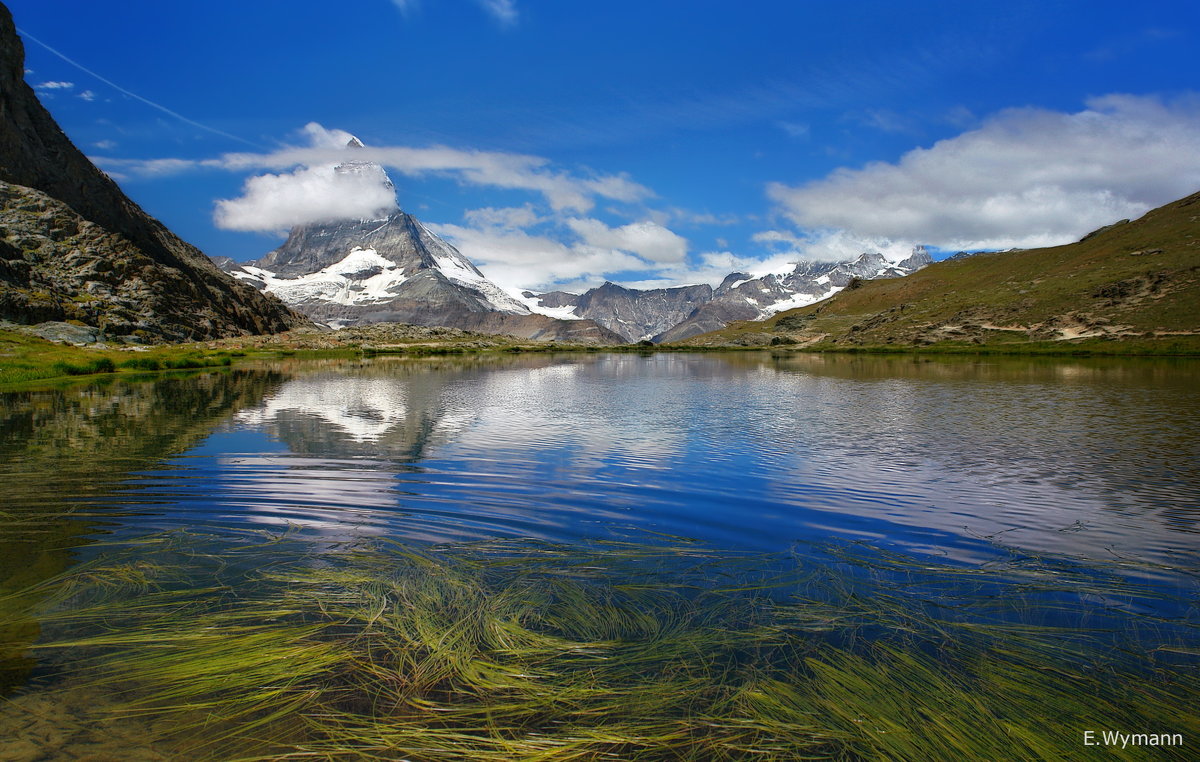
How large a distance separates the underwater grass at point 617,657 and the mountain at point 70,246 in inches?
4952

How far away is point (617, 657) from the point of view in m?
8.59

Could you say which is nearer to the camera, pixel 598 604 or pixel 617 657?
pixel 617 657

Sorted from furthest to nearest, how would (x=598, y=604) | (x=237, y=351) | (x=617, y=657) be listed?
(x=237, y=351) → (x=598, y=604) → (x=617, y=657)

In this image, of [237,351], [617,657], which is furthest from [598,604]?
[237,351]

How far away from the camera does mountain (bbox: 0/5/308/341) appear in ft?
384

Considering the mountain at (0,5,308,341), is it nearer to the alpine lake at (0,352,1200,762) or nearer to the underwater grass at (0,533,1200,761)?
the alpine lake at (0,352,1200,762)

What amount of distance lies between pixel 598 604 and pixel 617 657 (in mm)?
1851

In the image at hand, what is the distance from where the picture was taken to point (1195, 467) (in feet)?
71.9

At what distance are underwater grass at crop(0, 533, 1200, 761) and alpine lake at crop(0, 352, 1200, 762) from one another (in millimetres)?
48

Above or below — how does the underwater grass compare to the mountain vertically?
below

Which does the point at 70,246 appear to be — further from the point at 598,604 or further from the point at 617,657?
the point at 617,657

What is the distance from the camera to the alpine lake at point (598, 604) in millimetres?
7039

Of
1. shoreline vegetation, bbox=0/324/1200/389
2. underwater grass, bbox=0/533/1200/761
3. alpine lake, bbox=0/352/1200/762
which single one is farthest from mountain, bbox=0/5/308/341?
underwater grass, bbox=0/533/1200/761

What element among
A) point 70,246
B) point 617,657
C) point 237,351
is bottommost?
point 617,657
